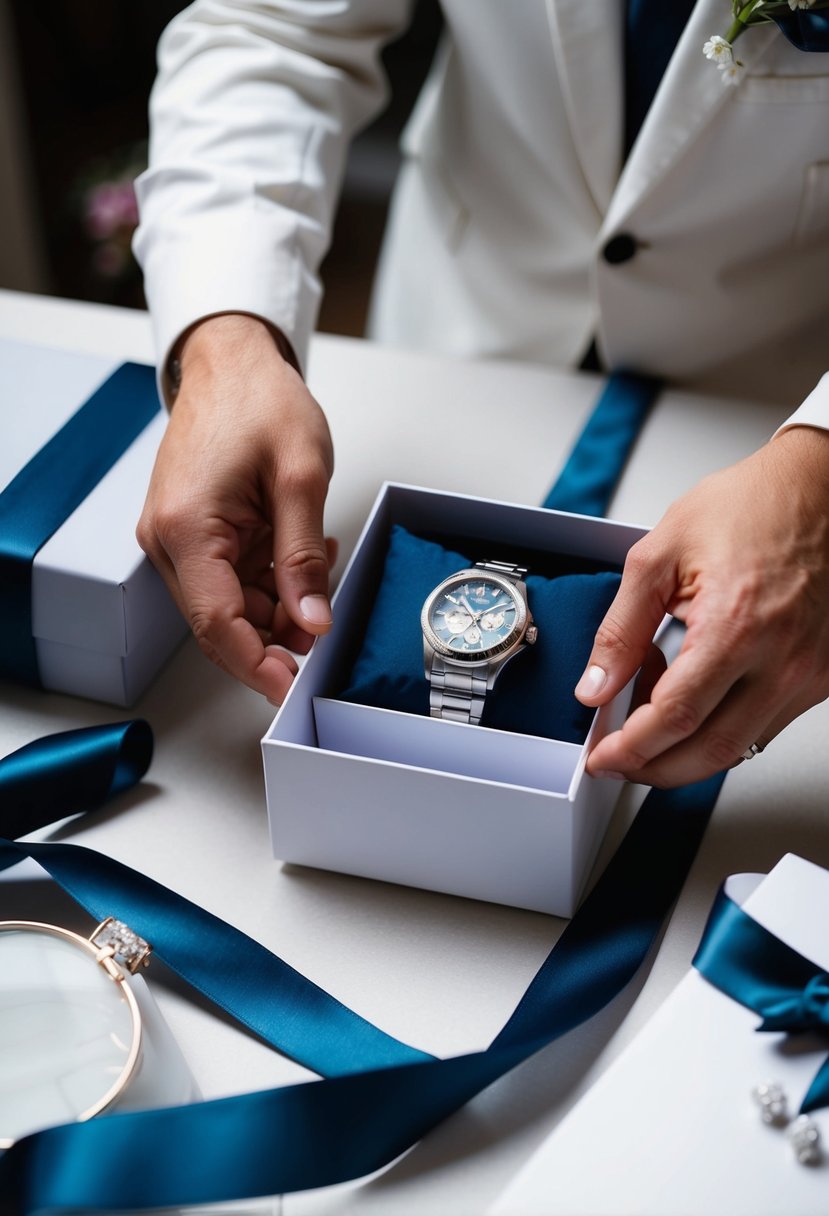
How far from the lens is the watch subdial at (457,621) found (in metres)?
0.81

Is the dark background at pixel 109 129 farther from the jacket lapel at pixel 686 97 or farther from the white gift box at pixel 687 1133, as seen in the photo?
the white gift box at pixel 687 1133

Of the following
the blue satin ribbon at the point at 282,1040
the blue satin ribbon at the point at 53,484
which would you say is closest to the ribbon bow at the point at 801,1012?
the blue satin ribbon at the point at 282,1040

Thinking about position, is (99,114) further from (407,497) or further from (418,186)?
(407,497)

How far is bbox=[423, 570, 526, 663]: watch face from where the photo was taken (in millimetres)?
792

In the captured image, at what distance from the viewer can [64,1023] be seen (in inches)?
25.8

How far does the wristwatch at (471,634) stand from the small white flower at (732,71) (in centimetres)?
43

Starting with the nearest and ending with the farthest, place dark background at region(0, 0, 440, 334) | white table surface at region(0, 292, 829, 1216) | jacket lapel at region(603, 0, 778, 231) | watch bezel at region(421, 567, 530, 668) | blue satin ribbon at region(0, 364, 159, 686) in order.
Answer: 1. white table surface at region(0, 292, 829, 1216)
2. watch bezel at region(421, 567, 530, 668)
3. blue satin ribbon at region(0, 364, 159, 686)
4. jacket lapel at region(603, 0, 778, 231)
5. dark background at region(0, 0, 440, 334)

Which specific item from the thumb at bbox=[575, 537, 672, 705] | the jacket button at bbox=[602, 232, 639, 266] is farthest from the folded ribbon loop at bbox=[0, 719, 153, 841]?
the jacket button at bbox=[602, 232, 639, 266]

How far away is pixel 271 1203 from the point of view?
0.64m

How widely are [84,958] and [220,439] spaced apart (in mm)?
403

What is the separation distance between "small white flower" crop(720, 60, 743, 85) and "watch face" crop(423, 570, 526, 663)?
17.3 inches

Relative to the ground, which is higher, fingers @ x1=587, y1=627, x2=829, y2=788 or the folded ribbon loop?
Answer: fingers @ x1=587, y1=627, x2=829, y2=788

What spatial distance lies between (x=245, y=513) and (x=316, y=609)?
123mm

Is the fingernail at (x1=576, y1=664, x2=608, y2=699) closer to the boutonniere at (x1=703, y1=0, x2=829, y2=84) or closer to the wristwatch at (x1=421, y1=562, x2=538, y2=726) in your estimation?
the wristwatch at (x1=421, y1=562, x2=538, y2=726)
